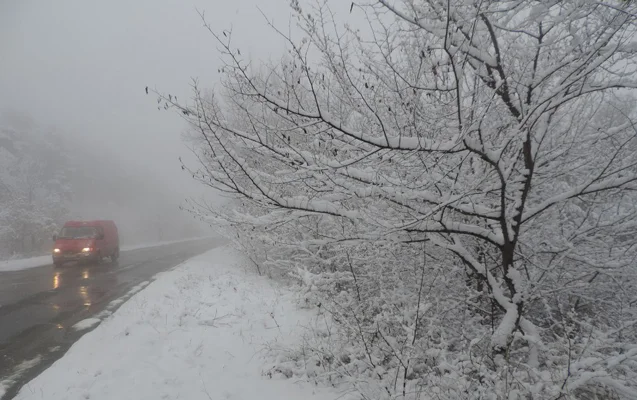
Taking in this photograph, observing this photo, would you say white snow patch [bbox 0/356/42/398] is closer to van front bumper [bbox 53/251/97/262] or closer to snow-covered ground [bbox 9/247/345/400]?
snow-covered ground [bbox 9/247/345/400]

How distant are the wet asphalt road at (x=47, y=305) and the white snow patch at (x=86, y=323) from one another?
0.14 m

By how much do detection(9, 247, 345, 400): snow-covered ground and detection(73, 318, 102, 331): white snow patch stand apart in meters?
0.17

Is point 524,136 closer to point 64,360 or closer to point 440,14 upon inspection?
point 440,14

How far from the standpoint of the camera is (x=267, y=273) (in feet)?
42.5

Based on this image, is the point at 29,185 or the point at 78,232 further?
the point at 29,185

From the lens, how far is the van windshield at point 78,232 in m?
15.0

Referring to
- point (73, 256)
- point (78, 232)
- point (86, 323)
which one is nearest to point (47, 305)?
point (86, 323)

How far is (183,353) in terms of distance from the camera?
5.02 m

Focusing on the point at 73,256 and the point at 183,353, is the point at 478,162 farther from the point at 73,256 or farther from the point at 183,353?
the point at 73,256

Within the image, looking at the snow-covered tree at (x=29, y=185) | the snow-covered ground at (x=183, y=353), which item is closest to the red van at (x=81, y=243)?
the snow-covered ground at (x=183, y=353)

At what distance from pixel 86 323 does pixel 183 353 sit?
9.76 feet

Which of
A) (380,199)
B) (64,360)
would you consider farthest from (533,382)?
(64,360)

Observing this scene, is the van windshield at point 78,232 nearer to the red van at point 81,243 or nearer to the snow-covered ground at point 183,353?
the red van at point 81,243

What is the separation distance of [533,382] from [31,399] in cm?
517
